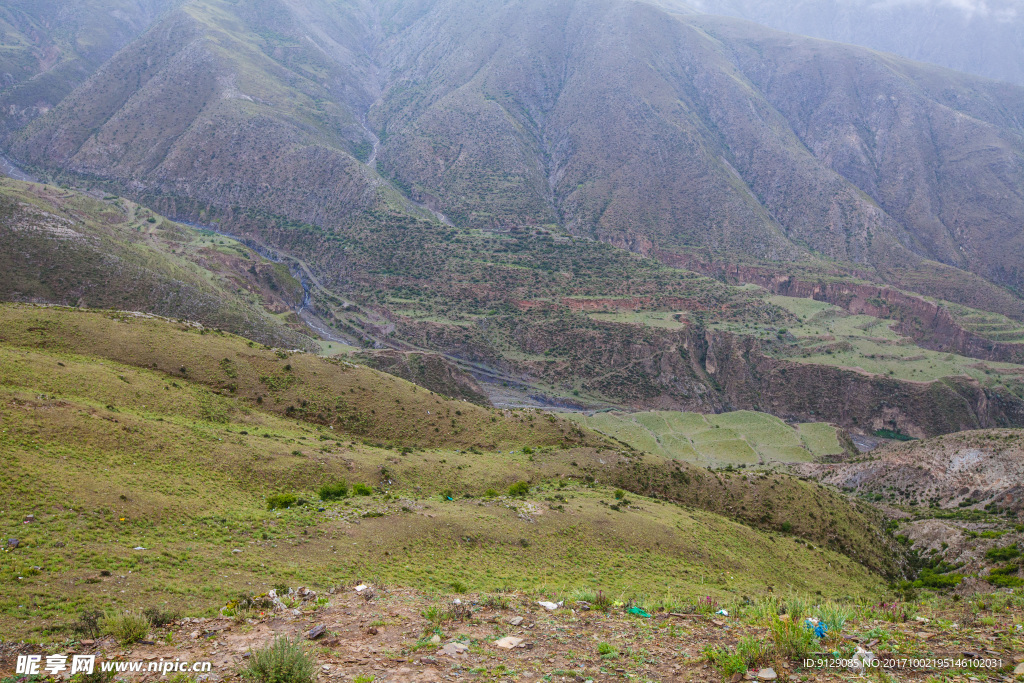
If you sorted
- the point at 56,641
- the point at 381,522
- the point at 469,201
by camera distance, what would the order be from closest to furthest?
1. the point at 56,641
2. the point at 381,522
3. the point at 469,201

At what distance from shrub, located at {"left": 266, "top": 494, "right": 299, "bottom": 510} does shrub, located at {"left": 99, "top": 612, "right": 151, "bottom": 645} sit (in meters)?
14.5

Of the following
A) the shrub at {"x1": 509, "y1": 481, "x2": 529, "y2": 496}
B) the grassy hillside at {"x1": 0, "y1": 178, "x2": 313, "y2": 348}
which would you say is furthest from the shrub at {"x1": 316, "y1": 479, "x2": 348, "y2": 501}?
the grassy hillside at {"x1": 0, "y1": 178, "x2": 313, "y2": 348}

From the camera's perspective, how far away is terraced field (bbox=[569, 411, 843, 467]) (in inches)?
3127

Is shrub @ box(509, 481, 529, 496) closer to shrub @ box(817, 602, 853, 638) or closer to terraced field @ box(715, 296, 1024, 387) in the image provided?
shrub @ box(817, 602, 853, 638)

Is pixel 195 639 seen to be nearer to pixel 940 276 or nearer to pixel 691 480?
pixel 691 480

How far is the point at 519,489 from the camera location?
3862cm

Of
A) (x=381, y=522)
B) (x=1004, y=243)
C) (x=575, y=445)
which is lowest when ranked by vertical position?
(x=575, y=445)

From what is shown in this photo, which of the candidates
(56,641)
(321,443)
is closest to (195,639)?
→ (56,641)

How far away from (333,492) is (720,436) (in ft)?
226

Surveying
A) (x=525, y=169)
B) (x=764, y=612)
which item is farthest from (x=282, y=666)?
(x=525, y=169)

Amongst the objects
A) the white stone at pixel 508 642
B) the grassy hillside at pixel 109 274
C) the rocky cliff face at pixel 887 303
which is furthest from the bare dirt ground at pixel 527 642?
the rocky cliff face at pixel 887 303

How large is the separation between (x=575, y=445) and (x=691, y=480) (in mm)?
9944

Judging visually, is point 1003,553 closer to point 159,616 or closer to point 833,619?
point 833,619

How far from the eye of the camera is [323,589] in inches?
754
